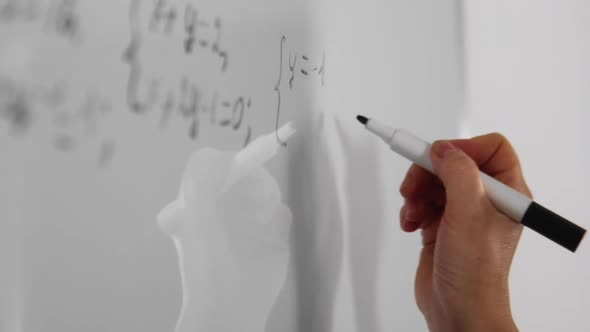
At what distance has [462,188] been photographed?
29 centimetres

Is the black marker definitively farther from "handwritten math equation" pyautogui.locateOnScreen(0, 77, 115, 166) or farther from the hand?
"handwritten math equation" pyautogui.locateOnScreen(0, 77, 115, 166)

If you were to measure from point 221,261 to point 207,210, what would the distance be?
31mm

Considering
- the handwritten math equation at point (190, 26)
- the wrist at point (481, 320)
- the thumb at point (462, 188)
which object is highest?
the handwritten math equation at point (190, 26)

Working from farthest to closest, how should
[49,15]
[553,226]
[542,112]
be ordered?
1. [542,112]
2. [553,226]
3. [49,15]

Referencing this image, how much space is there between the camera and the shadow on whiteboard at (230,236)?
0.70 ft

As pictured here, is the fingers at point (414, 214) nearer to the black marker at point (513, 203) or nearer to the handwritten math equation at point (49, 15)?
the black marker at point (513, 203)

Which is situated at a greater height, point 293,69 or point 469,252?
point 293,69

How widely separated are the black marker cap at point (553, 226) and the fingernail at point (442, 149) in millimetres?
65

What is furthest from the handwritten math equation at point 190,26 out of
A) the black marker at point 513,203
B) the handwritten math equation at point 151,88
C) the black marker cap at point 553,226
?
the black marker cap at point 553,226

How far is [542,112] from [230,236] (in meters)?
0.52

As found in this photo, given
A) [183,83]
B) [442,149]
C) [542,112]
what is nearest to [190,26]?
[183,83]

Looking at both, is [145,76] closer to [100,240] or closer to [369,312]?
[100,240]

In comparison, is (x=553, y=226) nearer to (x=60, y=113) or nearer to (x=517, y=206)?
(x=517, y=206)

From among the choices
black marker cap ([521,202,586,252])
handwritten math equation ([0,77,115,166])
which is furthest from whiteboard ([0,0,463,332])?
black marker cap ([521,202,586,252])
